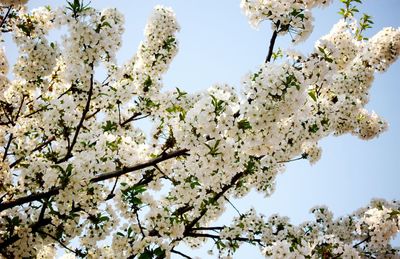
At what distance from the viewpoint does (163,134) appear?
26.1ft

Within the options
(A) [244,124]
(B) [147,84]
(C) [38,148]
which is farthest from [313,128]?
(C) [38,148]

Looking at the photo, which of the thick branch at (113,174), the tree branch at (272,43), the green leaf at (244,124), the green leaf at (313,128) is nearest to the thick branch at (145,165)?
the thick branch at (113,174)

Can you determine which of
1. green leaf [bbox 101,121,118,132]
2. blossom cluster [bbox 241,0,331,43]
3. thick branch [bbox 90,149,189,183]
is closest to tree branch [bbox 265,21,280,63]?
blossom cluster [bbox 241,0,331,43]

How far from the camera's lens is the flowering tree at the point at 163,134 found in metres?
5.74

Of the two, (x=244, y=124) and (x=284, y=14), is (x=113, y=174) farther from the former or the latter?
(x=284, y=14)

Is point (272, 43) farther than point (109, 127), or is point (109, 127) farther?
point (109, 127)

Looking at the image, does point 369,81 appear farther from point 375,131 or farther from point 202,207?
point 202,207

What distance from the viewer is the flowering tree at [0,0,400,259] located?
5.74m

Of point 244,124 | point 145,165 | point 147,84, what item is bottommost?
point 145,165

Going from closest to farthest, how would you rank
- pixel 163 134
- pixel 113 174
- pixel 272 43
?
pixel 113 174
pixel 272 43
pixel 163 134

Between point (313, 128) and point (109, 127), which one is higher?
point (109, 127)

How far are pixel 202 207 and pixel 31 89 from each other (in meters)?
5.64

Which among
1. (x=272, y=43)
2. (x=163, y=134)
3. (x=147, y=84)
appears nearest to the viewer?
(x=272, y=43)

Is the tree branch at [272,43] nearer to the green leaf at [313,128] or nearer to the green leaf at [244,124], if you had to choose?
the green leaf at [244,124]
